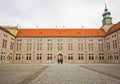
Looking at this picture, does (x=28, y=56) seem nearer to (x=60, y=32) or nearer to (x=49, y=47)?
(x=49, y=47)

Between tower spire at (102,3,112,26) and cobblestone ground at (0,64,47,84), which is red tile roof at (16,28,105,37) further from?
cobblestone ground at (0,64,47,84)

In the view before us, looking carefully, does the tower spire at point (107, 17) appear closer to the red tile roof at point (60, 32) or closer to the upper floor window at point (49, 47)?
the red tile roof at point (60, 32)

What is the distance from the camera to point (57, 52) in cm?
5134

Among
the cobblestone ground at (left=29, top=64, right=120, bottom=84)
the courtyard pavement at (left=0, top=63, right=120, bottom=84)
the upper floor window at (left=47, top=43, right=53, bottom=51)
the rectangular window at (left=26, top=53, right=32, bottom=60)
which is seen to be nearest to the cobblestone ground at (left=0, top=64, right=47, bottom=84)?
the courtyard pavement at (left=0, top=63, right=120, bottom=84)

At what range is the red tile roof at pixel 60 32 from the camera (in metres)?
53.8

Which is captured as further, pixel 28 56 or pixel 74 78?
pixel 28 56

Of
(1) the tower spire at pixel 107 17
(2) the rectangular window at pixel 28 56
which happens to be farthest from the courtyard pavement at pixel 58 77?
(1) the tower spire at pixel 107 17

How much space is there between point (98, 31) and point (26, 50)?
30002 mm

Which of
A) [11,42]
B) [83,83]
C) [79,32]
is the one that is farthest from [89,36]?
[83,83]

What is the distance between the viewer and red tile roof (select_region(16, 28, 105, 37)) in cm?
5384

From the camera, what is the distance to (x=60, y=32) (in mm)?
55188

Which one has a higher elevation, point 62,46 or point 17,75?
point 62,46

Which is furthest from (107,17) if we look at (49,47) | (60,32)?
(49,47)

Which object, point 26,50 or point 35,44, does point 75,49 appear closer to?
point 35,44
